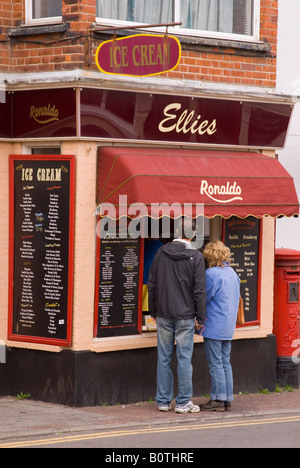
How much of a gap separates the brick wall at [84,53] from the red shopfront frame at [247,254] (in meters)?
1.64

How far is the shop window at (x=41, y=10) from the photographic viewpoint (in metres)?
11.2

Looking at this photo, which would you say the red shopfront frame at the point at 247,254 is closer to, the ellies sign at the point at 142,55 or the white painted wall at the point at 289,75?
the white painted wall at the point at 289,75

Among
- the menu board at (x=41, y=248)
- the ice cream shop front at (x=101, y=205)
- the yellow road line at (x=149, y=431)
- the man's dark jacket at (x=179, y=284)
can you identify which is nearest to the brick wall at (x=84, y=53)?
the ice cream shop front at (x=101, y=205)

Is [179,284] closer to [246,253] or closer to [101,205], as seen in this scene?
[101,205]

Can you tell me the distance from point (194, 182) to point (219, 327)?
1.56m

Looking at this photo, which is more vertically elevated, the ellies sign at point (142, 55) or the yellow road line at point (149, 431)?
the ellies sign at point (142, 55)

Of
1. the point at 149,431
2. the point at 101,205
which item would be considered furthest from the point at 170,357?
the point at 101,205

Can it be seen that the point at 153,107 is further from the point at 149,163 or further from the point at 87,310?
the point at 87,310

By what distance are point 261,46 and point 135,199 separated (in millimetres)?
2801

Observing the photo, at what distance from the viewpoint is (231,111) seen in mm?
12000
